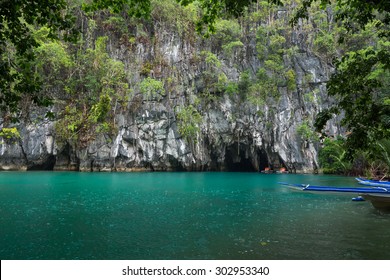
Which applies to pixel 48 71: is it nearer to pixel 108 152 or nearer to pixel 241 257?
pixel 108 152

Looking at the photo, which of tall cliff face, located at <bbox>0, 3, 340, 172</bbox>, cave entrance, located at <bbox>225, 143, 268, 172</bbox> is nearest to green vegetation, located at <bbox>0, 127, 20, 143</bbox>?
tall cliff face, located at <bbox>0, 3, 340, 172</bbox>

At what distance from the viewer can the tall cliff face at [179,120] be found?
37844mm

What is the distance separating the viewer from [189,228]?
948 cm

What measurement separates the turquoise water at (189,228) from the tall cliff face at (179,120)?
896 inches

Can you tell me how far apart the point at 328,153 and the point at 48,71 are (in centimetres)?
3396

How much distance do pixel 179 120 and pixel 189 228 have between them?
2954 cm

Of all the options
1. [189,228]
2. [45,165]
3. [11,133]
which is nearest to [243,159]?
[45,165]

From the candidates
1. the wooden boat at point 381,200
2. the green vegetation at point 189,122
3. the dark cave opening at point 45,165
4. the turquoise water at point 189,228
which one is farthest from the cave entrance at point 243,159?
the wooden boat at point 381,200

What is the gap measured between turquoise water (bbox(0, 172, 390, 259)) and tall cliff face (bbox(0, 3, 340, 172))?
74.7ft

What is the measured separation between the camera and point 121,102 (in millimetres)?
38719

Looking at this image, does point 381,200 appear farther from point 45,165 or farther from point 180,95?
point 45,165

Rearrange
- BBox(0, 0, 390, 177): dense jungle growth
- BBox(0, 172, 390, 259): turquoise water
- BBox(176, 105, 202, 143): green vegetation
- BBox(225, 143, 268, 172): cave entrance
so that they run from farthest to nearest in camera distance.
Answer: BBox(225, 143, 268, 172): cave entrance
BBox(176, 105, 202, 143): green vegetation
BBox(0, 0, 390, 177): dense jungle growth
BBox(0, 172, 390, 259): turquoise water

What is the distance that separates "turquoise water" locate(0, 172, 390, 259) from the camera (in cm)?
714

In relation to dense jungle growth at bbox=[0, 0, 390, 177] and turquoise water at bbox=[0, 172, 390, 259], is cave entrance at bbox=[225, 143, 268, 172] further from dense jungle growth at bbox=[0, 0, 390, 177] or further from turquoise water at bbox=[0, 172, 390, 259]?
turquoise water at bbox=[0, 172, 390, 259]
